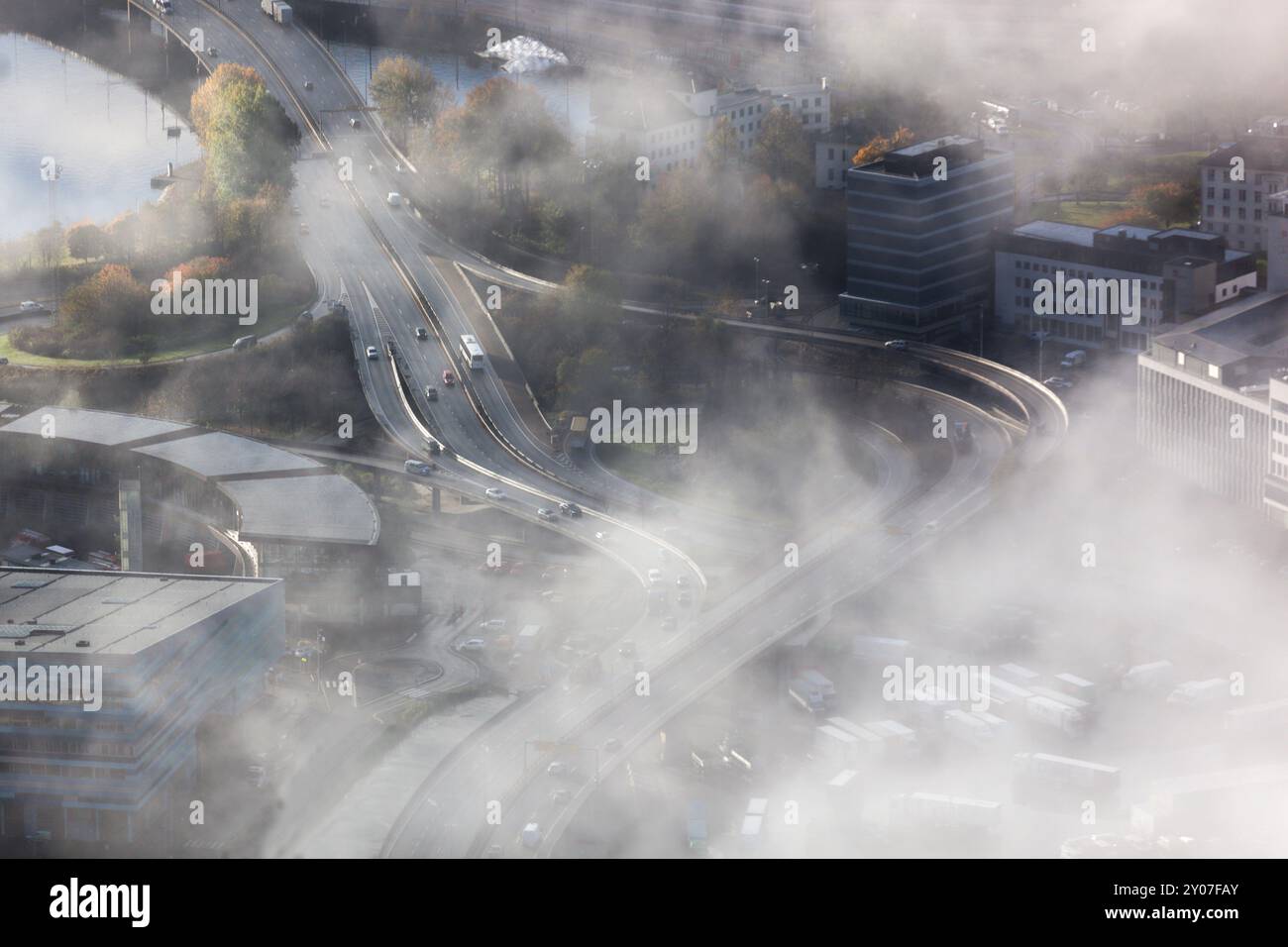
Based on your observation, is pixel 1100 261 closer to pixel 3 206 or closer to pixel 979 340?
pixel 979 340

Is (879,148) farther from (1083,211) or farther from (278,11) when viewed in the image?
(278,11)

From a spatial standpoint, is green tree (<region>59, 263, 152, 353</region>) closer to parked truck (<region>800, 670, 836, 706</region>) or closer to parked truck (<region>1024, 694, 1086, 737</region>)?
parked truck (<region>800, 670, 836, 706</region>)

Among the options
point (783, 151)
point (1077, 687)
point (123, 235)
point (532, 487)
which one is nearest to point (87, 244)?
point (123, 235)

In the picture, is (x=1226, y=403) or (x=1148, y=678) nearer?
(x=1148, y=678)

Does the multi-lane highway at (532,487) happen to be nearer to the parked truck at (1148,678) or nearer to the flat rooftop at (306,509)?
the flat rooftop at (306,509)

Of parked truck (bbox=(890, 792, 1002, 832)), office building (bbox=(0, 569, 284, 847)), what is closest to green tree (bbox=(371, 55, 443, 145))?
office building (bbox=(0, 569, 284, 847))

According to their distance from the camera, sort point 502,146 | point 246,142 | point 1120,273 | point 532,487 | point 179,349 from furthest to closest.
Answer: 1. point 502,146
2. point 246,142
3. point 1120,273
4. point 179,349
5. point 532,487

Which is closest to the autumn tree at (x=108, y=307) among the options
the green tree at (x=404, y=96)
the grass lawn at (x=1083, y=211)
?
the green tree at (x=404, y=96)
